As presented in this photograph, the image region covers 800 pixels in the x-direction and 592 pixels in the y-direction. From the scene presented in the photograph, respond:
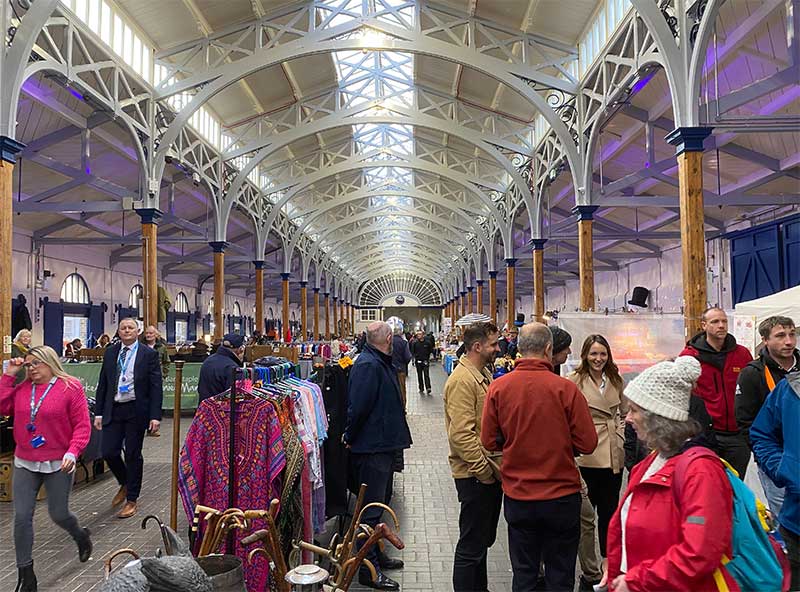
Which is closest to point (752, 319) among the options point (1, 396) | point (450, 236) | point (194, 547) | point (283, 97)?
point (194, 547)

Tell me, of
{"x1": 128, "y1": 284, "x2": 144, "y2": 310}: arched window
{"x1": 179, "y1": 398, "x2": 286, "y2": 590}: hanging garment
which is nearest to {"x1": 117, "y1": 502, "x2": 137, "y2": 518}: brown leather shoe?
{"x1": 179, "y1": 398, "x2": 286, "y2": 590}: hanging garment

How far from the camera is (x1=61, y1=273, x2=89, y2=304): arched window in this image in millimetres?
21047

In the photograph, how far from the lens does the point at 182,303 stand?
32.3 m

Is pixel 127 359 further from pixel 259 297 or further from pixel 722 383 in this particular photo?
pixel 259 297

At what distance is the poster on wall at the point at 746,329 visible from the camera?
23.7 ft

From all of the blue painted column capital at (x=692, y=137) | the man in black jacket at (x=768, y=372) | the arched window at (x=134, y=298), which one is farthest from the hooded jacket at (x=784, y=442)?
the arched window at (x=134, y=298)

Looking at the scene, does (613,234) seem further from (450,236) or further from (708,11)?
(450,236)

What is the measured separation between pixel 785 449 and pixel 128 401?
555 centimetres

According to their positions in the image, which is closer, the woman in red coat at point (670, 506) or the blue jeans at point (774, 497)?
the woman in red coat at point (670, 506)

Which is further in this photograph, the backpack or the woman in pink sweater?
the woman in pink sweater

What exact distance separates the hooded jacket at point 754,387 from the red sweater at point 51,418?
4.42 metres

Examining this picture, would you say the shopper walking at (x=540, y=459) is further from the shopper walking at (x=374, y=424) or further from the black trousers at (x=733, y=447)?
the black trousers at (x=733, y=447)

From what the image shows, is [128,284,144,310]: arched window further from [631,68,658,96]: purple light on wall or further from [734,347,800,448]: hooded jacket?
[734,347,800,448]: hooded jacket

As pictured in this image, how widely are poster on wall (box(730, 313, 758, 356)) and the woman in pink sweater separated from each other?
6956 mm
